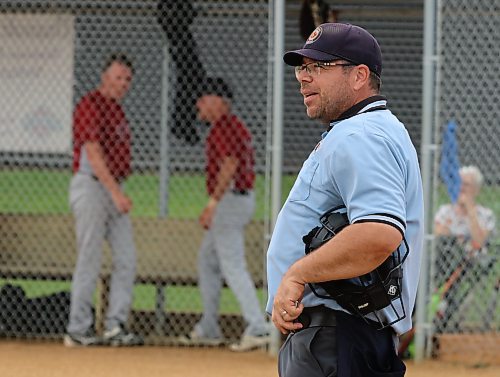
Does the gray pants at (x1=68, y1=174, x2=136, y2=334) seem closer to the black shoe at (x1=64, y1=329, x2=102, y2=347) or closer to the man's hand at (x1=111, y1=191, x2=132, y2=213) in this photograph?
the black shoe at (x1=64, y1=329, x2=102, y2=347)

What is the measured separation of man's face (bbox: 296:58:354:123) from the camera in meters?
3.25

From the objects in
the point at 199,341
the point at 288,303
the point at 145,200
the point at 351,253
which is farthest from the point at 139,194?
the point at 351,253

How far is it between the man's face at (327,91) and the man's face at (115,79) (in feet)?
16.6

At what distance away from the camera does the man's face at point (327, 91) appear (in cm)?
325

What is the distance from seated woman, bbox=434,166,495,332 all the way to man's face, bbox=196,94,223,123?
5.97 ft

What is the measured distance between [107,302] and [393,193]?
597cm

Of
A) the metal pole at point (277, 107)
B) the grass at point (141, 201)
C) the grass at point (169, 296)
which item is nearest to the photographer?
the metal pole at point (277, 107)

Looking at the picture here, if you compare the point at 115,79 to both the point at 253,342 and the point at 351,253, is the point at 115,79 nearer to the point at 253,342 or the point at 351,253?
the point at 253,342

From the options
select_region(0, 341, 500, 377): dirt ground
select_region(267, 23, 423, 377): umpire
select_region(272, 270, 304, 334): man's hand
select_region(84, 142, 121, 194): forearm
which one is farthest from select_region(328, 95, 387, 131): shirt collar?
select_region(84, 142, 121, 194): forearm

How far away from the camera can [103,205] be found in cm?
821

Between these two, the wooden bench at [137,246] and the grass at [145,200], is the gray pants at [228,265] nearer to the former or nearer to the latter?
the wooden bench at [137,246]

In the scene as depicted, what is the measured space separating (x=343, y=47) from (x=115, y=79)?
5.16 meters

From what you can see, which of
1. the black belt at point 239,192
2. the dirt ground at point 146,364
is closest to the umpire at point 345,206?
the dirt ground at point 146,364

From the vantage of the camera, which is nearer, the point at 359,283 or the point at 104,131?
the point at 359,283
